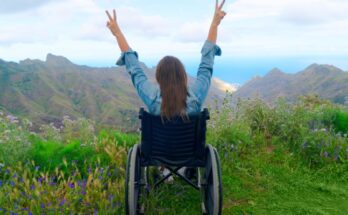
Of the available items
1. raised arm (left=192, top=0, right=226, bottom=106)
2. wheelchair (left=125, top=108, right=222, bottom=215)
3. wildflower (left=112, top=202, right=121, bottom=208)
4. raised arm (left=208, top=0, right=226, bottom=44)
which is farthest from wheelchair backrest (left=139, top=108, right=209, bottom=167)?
raised arm (left=208, top=0, right=226, bottom=44)

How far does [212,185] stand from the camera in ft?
11.9

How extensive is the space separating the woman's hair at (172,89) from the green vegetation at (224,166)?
103 centimetres

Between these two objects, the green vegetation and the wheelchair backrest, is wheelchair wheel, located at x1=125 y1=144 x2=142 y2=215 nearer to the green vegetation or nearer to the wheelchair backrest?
the wheelchair backrest

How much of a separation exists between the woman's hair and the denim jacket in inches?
3.8

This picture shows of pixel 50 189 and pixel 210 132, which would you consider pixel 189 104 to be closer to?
pixel 50 189

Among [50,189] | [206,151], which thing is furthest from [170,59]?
[50,189]

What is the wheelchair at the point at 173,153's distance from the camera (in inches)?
138

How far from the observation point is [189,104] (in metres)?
3.64

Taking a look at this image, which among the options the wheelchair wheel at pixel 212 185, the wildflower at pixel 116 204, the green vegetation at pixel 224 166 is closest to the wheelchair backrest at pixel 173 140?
the wheelchair wheel at pixel 212 185

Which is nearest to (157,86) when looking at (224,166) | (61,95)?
(224,166)

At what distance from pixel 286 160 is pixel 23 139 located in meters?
3.41

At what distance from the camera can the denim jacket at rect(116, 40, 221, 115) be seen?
144 inches

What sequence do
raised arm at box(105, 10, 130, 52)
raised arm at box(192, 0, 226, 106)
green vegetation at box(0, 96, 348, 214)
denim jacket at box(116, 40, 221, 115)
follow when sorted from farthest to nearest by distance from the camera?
1. green vegetation at box(0, 96, 348, 214)
2. raised arm at box(105, 10, 130, 52)
3. raised arm at box(192, 0, 226, 106)
4. denim jacket at box(116, 40, 221, 115)

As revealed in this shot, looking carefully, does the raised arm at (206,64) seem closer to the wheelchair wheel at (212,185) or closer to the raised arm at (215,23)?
the raised arm at (215,23)
